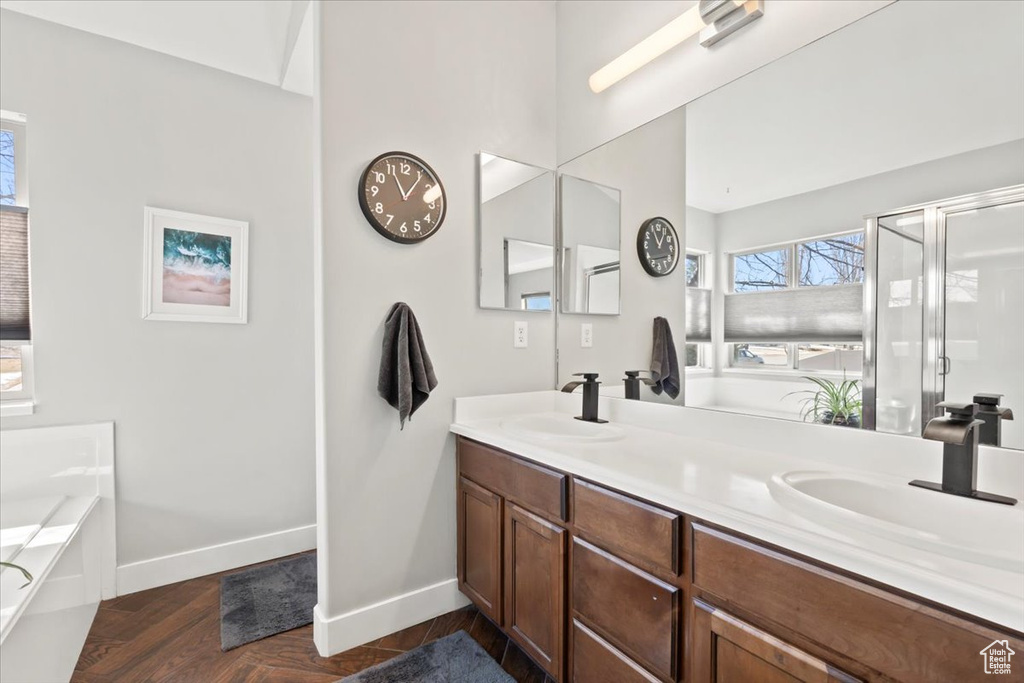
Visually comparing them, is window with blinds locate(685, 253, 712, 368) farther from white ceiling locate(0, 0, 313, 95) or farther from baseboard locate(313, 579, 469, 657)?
white ceiling locate(0, 0, 313, 95)

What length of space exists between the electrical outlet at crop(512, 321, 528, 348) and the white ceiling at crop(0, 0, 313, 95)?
165cm

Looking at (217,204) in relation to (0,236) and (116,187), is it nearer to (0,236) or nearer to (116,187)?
(116,187)

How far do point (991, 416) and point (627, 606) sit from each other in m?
0.98

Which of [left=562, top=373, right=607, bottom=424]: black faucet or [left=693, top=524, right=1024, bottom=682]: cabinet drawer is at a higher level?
[left=562, top=373, right=607, bottom=424]: black faucet

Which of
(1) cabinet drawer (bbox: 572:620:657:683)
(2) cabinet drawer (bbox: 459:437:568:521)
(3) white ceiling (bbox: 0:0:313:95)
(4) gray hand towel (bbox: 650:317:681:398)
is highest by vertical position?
(3) white ceiling (bbox: 0:0:313:95)

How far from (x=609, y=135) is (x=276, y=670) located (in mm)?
2551

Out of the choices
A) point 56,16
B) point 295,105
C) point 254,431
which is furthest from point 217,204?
point 254,431

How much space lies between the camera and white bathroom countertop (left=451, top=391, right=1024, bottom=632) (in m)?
0.71

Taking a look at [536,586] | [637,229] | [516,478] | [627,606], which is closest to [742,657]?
[627,606]

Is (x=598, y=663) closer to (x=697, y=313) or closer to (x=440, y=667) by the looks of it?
(x=440, y=667)

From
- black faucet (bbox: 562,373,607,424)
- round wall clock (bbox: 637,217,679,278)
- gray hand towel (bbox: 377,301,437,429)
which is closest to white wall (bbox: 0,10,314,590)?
gray hand towel (bbox: 377,301,437,429)

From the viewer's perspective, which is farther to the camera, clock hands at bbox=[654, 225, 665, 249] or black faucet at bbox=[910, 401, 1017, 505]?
clock hands at bbox=[654, 225, 665, 249]

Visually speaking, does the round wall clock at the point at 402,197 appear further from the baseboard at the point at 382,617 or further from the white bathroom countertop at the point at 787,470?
the baseboard at the point at 382,617

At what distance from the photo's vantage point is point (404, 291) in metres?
1.95
